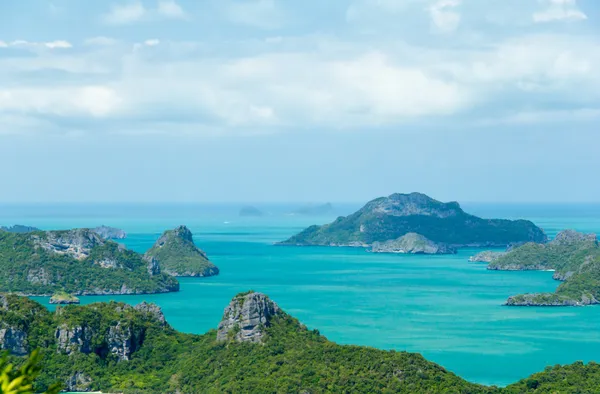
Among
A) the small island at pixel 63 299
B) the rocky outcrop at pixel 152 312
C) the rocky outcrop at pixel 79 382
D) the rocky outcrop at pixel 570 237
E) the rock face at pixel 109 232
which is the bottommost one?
the rocky outcrop at pixel 79 382

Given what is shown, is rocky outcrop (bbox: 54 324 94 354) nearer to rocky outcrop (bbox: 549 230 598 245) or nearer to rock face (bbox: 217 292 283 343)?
rock face (bbox: 217 292 283 343)

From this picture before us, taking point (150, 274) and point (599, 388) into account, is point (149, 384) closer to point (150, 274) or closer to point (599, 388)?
point (599, 388)

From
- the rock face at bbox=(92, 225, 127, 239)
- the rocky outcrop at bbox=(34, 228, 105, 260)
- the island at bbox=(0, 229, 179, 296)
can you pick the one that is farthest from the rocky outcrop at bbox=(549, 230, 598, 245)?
the rock face at bbox=(92, 225, 127, 239)

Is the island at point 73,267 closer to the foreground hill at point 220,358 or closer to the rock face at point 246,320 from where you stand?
the foreground hill at point 220,358

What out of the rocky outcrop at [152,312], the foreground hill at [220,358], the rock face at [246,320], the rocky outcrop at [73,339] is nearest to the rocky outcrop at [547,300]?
the foreground hill at [220,358]

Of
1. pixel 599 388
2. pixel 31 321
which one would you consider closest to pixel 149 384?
pixel 31 321
